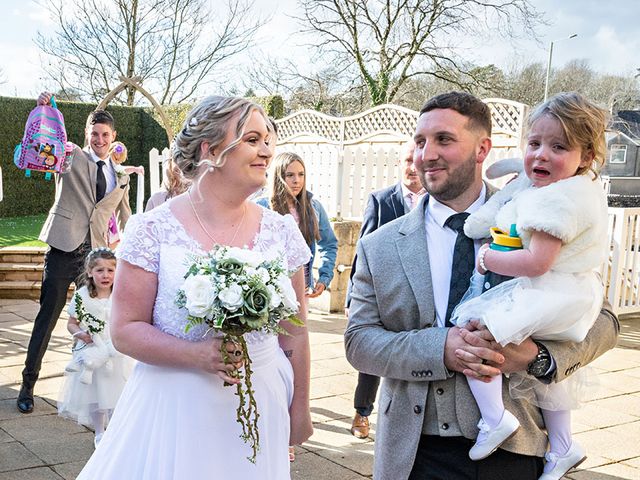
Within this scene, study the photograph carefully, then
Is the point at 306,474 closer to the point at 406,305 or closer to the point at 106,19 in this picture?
the point at 406,305

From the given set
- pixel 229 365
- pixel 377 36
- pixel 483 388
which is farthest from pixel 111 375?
pixel 377 36

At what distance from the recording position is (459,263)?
96.1 inches

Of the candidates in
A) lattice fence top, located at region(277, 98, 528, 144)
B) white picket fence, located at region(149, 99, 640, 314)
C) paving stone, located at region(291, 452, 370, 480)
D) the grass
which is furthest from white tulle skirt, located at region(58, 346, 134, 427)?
the grass

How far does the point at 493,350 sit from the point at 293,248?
0.92 metres

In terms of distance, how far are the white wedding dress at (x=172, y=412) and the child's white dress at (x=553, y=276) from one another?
84 centimetres

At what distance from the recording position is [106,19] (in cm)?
2500

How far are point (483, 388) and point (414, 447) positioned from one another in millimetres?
290

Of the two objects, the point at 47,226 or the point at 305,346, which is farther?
the point at 47,226

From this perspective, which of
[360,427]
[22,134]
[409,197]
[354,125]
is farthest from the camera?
[22,134]

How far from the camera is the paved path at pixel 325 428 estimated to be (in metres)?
4.59

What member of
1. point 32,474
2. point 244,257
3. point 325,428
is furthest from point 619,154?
point 244,257

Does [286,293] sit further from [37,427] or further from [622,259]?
[622,259]

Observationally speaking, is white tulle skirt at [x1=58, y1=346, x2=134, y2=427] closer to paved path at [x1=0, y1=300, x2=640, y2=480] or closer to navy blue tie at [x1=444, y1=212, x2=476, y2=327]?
paved path at [x1=0, y1=300, x2=640, y2=480]

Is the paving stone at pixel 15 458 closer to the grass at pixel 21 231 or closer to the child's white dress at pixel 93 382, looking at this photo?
the child's white dress at pixel 93 382
